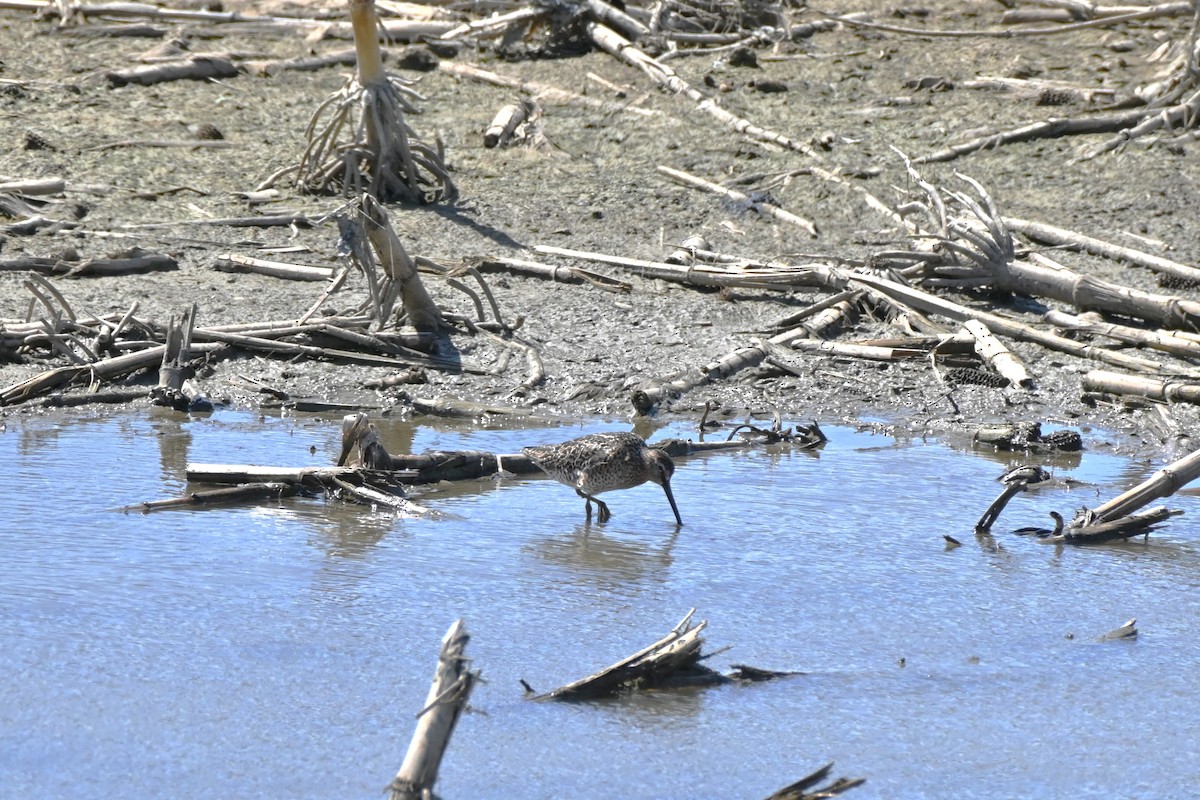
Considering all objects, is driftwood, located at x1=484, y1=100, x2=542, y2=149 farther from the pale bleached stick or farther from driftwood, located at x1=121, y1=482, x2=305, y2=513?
driftwood, located at x1=121, y1=482, x2=305, y2=513

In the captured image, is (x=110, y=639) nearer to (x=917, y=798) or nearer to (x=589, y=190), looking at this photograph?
(x=917, y=798)

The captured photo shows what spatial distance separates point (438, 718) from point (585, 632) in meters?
2.52

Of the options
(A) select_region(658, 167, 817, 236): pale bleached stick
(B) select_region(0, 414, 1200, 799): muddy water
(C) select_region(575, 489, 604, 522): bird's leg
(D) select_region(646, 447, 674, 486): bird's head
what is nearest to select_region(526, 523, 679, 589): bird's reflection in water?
(B) select_region(0, 414, 1200, 799): muddy water

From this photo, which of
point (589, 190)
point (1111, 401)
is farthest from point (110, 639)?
point (589, 190)

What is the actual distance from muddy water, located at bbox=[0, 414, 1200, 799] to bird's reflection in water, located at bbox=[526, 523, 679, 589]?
20 millimetres

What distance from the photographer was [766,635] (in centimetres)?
609

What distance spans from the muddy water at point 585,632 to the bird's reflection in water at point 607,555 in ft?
0.07

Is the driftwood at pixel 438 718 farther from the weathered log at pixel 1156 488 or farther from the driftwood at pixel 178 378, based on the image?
the driftwood at pixel 178 378

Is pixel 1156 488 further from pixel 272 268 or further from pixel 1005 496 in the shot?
pixel 272 268

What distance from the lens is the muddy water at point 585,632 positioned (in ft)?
16.0

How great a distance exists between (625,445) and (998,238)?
439 cm

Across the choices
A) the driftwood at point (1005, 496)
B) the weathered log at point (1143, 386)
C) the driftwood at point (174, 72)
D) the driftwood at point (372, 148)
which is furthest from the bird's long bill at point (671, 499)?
the driftwood at point (174, 72)

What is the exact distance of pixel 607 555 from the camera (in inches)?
280

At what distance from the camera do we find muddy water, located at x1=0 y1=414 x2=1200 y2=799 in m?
4.88
